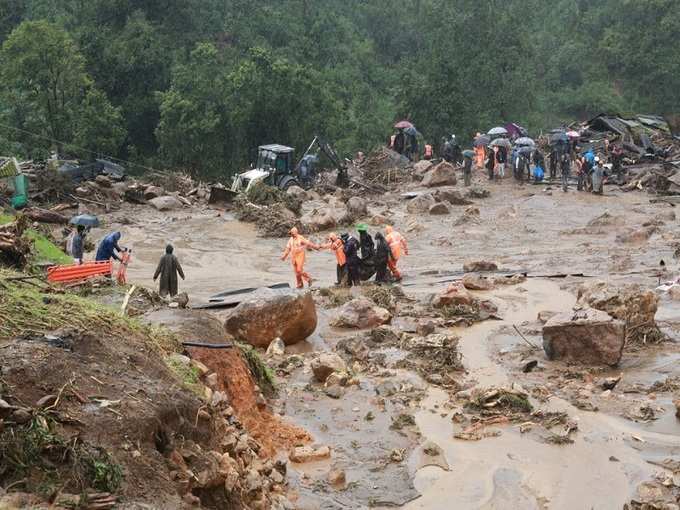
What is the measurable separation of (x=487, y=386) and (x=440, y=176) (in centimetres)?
1869

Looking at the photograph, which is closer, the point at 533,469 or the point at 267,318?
the point at 533,469

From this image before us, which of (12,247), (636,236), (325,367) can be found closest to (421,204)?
(636,236)

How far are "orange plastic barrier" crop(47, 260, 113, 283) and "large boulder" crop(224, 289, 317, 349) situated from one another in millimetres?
2317

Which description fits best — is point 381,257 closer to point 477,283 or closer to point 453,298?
point 477,283

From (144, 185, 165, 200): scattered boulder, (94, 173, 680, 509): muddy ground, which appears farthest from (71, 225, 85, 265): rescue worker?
(144, 185, 165, 200): scattered boulder

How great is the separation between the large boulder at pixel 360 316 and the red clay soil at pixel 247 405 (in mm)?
4267

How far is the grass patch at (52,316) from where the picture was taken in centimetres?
702

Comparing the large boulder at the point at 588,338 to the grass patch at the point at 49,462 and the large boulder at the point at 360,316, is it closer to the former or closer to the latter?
the large boulder at the point at 360,316

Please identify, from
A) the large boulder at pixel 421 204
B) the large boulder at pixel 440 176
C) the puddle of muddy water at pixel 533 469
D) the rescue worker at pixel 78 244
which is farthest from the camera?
the large boulder at pixel 440 176

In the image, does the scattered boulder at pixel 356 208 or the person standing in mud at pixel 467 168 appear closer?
the scattered boulder at pixel 356 208

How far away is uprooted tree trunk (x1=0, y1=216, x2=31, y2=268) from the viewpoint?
11.7m

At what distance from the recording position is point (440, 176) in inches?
1144

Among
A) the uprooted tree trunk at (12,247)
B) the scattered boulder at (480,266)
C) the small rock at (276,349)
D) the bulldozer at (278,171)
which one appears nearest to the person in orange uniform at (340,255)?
the scattered boulder at (480,266)

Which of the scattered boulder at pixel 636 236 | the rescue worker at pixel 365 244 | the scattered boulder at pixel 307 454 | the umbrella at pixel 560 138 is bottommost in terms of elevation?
the scattered boulder at pixel 307 454
